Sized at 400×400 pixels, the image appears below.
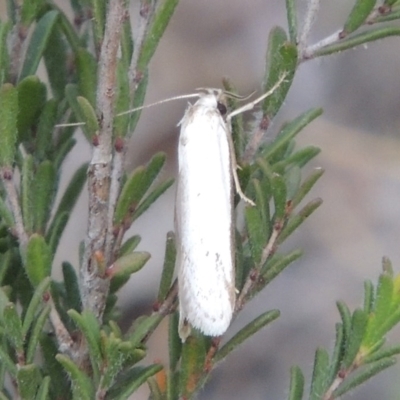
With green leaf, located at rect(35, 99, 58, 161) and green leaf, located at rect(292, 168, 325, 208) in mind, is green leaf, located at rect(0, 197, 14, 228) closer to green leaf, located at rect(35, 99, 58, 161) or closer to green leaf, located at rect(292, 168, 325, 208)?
green leaf, located at rect(35, 99, 58, 161)

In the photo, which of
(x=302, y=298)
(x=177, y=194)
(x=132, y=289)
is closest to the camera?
(x=177, y=194)

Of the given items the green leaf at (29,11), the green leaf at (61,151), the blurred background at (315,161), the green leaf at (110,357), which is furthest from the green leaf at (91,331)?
the blurred background at (315,161)

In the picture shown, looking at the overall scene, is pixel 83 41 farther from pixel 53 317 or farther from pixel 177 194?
pixel 53 317

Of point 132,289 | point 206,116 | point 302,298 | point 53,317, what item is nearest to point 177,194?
point 206,116

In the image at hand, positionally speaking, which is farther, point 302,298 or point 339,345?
point 302,298

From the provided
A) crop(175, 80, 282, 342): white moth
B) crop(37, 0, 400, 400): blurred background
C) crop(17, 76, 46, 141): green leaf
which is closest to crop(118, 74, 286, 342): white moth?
crop(175, 80, 282, 342): white moth

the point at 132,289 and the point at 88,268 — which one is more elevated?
the point at 88,268

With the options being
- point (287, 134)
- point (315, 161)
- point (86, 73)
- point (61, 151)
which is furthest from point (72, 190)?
point (315, 161)

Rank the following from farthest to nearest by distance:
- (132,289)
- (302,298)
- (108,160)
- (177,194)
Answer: (302,298), (132,289), (177,194), (108,160)
